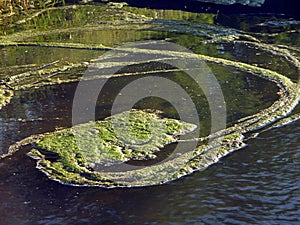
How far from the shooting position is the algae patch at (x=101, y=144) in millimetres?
11125

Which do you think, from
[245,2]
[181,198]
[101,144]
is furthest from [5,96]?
[245,2]

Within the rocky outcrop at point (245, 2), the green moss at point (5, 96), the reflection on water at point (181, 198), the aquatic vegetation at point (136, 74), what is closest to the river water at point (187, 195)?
the reflection on water at point (181, 198)

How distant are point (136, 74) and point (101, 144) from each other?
588cm

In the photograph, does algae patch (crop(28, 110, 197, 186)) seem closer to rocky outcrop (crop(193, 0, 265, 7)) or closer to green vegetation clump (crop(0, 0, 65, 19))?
rocky outcrop (crop(193, 0, 265, 7))

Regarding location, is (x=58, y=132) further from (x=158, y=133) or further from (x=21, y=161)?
(x=158, y=133)

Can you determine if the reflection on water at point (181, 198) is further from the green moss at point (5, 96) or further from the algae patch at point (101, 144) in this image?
the green moss at point (5, 96)

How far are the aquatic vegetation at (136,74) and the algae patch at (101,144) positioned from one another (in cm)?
2

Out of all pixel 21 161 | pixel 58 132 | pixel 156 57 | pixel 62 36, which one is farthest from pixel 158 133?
pixel 62 36

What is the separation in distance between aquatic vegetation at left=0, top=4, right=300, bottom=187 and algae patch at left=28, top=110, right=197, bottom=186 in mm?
24

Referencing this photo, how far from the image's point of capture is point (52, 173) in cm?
1104

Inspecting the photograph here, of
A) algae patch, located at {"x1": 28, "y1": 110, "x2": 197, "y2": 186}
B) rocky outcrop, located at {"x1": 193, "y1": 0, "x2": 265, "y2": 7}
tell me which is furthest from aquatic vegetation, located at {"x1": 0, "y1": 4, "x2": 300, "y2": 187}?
rocky outcrop, located at {"x1": 193, "y1": 0, "x2": 265, "y2": 7}

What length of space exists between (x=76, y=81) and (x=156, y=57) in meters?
3.98

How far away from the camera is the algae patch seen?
36.5 ft

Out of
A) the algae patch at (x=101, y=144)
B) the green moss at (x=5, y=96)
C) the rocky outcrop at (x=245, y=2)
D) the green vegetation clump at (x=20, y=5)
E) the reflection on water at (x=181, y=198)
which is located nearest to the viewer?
the reflection on water at (x=181, y=198)
